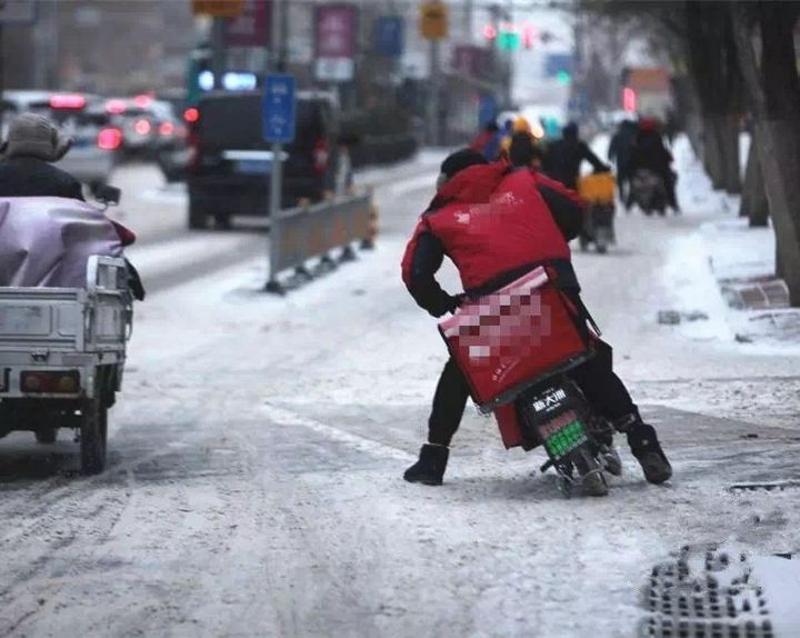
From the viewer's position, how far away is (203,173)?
34188mm

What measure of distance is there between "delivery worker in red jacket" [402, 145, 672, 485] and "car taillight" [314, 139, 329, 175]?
2280cm

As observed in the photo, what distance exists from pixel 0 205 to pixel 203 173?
22.8 metres

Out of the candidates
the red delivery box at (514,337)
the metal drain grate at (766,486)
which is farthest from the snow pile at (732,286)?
the red delivery box at (514,337)

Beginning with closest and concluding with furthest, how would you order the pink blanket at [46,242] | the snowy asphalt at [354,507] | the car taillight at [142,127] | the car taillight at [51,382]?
the snowy asphalt at [354,507], the car taillight at [51,382], the pink blanket at [46,242], the car taillight at [142,127]

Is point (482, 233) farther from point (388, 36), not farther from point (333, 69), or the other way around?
point (388, 36)

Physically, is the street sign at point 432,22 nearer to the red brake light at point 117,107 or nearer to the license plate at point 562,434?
the red brake light at point 117,107

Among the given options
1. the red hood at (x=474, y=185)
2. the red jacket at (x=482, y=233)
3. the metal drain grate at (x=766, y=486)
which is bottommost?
the metal drain grate at (x=766, y=486)

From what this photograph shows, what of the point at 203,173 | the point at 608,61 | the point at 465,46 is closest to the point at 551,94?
the point at 608,61

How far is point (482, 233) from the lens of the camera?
10297 mm

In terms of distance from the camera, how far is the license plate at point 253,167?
33.5 meters

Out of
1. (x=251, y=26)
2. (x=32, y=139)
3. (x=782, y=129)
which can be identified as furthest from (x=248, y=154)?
(x=32, y=139)

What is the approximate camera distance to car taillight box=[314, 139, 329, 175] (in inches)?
1314

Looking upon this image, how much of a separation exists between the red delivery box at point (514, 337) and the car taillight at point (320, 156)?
2326cm

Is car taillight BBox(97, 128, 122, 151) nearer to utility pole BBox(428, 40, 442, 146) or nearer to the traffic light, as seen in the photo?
utility pole BBox(428, 40, 442, 146)
